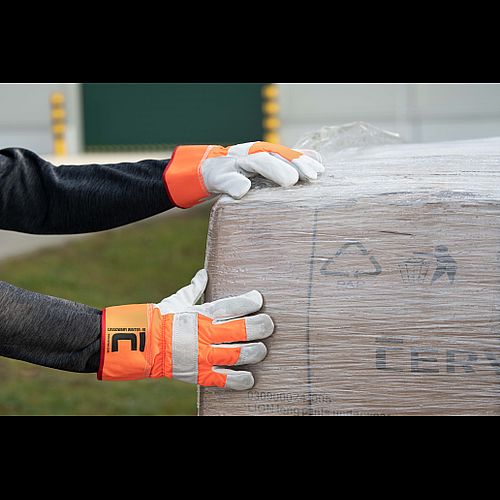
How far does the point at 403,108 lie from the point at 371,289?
20.2 ft

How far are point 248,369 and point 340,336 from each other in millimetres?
210

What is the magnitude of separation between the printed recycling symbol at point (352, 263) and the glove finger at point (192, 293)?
26cm

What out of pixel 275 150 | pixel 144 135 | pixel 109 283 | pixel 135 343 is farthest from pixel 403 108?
pixel 135 343

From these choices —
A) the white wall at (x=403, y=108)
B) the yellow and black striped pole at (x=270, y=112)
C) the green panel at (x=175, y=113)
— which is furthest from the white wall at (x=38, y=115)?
the white wall at (x=403, y=108)

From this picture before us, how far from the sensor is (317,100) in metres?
7.90

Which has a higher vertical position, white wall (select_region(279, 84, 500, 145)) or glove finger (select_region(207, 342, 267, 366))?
white wall (select_region(279, 84, 500, 145))

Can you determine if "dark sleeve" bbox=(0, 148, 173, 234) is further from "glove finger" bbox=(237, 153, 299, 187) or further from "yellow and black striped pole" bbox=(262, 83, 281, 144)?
"yellow and black striped pole" bbox=(262, 83, 281, 144)

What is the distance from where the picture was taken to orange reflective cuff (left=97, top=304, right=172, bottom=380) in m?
1.60

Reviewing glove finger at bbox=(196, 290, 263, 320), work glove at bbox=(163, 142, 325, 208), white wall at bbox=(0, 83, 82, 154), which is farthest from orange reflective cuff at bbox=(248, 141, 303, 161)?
white wall at bbox=(0, 83, 82, 154)

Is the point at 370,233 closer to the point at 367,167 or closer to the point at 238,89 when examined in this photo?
the point at 367,167

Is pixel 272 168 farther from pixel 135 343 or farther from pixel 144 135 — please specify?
pixel 144 135

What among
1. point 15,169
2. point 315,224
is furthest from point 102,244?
point 315,224

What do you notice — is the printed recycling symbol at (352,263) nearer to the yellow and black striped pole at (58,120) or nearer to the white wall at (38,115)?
the white wall at (38,115)

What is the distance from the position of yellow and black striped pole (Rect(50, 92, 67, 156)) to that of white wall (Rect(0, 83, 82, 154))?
4 cm
